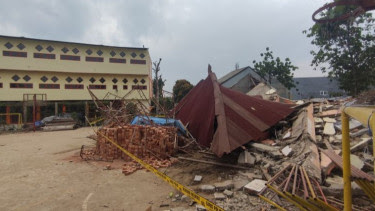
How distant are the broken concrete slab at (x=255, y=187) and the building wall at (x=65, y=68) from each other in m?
21.6

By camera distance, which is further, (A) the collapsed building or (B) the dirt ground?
(B) the dirt ground

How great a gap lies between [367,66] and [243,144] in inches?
697

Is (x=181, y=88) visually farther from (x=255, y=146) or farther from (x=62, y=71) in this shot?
(x=255, y=146)

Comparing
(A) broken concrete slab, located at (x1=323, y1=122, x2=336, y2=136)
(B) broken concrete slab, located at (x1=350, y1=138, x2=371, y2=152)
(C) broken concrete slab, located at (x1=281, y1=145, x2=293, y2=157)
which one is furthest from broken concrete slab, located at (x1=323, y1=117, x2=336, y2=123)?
(C) broken concrete slab, located at (x1=281, y1=145, x2=293, y2=157)

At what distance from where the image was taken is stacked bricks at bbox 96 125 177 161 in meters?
7.46

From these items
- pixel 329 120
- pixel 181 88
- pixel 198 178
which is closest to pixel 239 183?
pixel 198 178

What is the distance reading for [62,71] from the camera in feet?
77.3

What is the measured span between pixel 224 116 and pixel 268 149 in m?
1.59

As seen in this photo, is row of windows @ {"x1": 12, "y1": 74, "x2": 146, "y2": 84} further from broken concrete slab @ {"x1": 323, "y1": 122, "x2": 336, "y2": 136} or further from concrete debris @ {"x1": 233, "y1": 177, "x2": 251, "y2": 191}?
concrete debris @ {"x1": 233, "y1": 177, "x2": 251, "y2": 191}

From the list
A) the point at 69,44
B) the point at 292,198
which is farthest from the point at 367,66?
the point at 69,44

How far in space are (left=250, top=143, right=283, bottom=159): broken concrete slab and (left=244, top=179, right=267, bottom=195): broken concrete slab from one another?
3.94 feet

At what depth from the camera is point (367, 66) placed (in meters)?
17.3

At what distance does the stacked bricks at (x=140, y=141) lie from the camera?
7465 millimetres

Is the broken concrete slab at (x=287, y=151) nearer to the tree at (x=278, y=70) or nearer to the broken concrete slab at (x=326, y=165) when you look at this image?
the broken concrete slab at (x=326, y=165)
